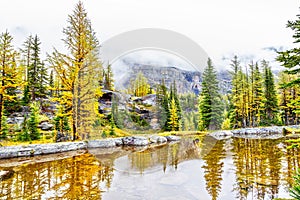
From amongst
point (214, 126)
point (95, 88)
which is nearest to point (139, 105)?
point (95, 88)

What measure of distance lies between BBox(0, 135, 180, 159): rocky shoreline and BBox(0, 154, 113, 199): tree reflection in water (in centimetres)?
284

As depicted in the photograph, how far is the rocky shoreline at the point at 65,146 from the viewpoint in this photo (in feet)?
40.8

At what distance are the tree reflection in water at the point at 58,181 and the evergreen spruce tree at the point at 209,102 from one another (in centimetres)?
2283

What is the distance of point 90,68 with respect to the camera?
52.4ft

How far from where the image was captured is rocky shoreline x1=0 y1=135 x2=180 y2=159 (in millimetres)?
12430

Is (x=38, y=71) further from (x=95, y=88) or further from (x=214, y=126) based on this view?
(x=214, y=126)

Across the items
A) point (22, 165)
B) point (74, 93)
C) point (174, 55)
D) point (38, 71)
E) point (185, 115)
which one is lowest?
point (22, 165)

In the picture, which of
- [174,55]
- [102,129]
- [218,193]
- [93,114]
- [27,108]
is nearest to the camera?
[218,193]

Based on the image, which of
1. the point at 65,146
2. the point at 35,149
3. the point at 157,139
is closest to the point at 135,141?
the point at 157,139

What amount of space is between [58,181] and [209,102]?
26377mm

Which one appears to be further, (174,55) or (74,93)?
(74,93)

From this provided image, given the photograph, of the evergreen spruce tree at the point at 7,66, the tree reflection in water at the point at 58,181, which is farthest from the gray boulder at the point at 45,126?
the tree reflection in water at the point at 58,181

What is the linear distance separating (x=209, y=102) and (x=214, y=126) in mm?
4027

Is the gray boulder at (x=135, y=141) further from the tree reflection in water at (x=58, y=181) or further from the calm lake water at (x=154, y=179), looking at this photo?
the tree reflection in water at (x=58, y=181)
